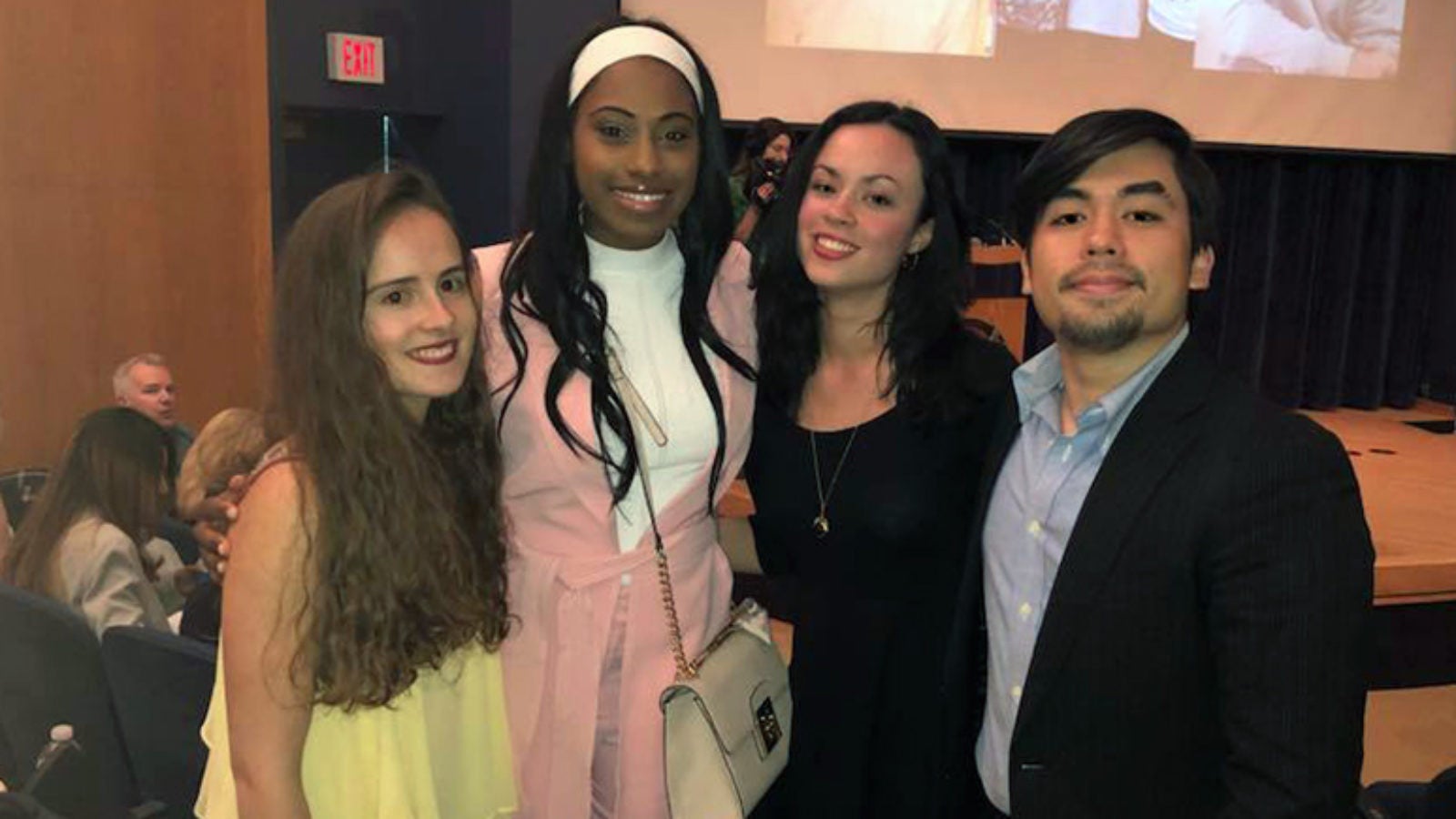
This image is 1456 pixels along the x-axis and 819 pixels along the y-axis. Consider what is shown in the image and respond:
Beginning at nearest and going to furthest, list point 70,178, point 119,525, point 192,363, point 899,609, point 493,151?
1. point 899,609
2. point 119,525
3. point 70,178
4. point 192,363
5. point 493,151

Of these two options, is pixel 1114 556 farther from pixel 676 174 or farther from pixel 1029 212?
pixel 676 174

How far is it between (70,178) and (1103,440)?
430 cm

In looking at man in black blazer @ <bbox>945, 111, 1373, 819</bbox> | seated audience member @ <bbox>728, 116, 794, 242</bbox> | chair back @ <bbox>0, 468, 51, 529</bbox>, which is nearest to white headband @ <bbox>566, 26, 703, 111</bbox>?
man in black blazer @ <bbox>945, 111, 1373, 819</bbox>

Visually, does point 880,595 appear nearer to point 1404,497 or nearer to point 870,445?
point 870,445

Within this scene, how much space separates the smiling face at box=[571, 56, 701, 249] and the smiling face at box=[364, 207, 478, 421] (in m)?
0.33

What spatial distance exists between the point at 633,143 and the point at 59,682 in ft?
5.58

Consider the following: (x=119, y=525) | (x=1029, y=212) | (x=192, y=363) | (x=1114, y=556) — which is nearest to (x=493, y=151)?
(x=192, y=363)

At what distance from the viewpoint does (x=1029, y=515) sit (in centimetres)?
152

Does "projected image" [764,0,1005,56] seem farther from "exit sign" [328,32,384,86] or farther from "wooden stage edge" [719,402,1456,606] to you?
"wooden stage edge" [719,402,1456,606]

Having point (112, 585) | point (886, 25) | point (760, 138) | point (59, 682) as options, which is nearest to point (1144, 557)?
point (59, 682)

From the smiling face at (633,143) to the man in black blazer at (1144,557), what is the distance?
1.69ft

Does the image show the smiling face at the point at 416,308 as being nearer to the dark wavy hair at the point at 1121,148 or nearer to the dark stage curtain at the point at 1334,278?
the dark wavy hair at the point at 1121,148

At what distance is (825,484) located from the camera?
191cm

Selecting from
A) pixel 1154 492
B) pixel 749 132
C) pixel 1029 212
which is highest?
pixel 749 132
